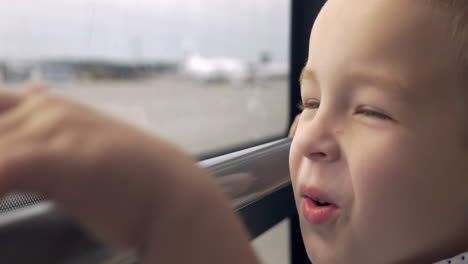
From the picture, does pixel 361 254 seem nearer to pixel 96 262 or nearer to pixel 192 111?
pixel 96 262

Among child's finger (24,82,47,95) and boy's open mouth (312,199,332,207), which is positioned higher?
child's finger (24,82,47,95)

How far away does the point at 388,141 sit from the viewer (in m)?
0.54

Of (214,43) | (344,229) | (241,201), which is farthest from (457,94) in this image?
(214,43)

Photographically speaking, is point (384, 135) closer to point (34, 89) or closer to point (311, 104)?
point (311, 104)

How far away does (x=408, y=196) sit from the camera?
0.54 metres

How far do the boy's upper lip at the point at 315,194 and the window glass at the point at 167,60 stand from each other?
0.25m

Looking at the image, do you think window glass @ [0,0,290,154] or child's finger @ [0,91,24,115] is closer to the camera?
child's finger @ [0,91,24,115]

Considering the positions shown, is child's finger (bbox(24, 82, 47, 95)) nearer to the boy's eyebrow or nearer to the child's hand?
the child's hand

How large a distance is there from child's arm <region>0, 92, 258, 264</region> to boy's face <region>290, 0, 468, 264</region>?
30 centimetres

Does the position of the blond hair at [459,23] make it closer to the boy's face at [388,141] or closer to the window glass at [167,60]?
the boy's face at [388,141]

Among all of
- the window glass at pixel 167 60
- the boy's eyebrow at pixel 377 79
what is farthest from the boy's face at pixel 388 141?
the window glass at pixel 167 60

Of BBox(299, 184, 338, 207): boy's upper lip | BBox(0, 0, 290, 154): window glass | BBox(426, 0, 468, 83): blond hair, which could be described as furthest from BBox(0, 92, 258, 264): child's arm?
BBox(426, 0, 468, 83): blond hair

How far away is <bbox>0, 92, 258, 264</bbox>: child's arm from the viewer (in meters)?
0.26

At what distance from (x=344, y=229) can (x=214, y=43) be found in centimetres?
62
